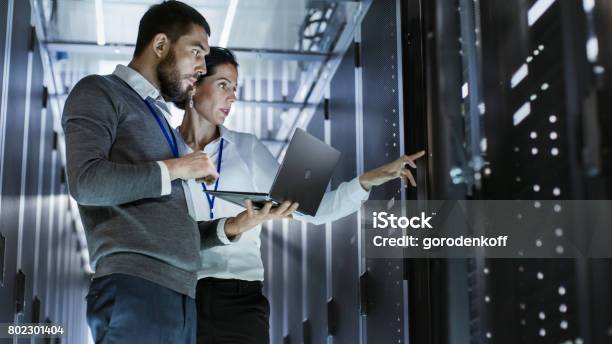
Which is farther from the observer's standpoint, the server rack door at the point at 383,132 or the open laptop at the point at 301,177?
the server rack door at the point at 383,132

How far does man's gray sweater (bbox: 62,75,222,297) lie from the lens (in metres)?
2.32

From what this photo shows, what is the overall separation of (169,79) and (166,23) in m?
0.17

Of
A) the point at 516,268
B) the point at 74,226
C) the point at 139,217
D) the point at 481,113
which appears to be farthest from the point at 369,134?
the point at 74,226

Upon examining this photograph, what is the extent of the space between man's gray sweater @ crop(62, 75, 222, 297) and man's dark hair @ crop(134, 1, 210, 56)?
0.23m

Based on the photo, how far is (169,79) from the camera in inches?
102

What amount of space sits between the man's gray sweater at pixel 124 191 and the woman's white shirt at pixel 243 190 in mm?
553

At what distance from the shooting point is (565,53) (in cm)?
241

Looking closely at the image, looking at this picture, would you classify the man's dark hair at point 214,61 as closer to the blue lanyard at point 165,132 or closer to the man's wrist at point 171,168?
the blue lanyard at point 165,132

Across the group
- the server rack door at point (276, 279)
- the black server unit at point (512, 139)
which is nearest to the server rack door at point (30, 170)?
the black server unit at point (512, 139)

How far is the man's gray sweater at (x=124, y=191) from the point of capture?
7.60ft

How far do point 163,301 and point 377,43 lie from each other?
198cm

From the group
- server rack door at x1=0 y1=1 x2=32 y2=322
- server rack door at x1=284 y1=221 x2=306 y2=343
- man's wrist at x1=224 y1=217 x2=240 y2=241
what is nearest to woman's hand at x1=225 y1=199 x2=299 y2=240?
man's wrist at x1=224 y1=217 x2=240 y2=241

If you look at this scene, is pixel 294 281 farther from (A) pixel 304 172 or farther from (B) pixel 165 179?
(B) pixel 165 179

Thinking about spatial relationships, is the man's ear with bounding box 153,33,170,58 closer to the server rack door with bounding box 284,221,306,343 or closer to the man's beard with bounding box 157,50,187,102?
the man's beard with bounding box 157,50,187,102
